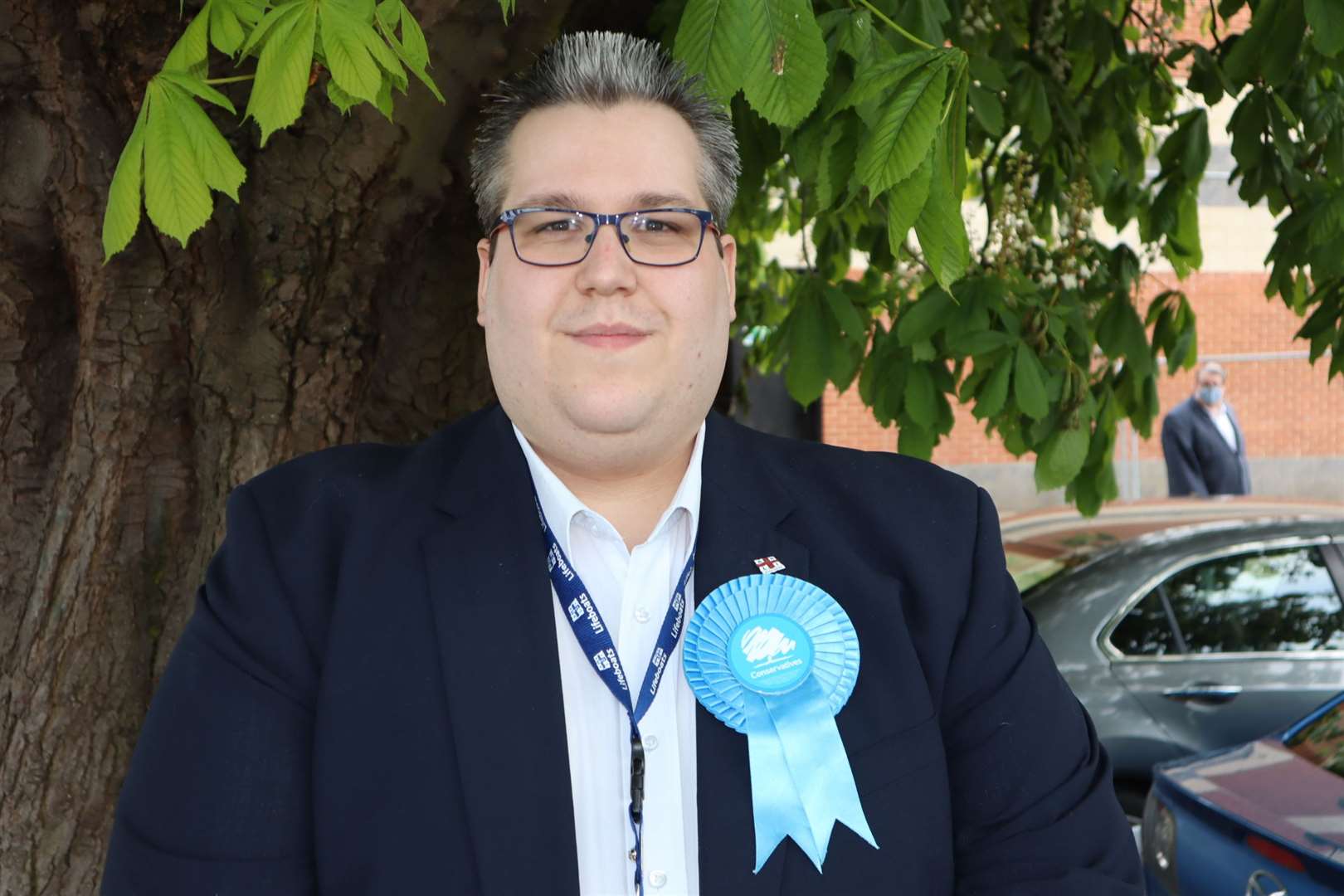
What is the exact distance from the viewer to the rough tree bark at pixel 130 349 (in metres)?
2.29

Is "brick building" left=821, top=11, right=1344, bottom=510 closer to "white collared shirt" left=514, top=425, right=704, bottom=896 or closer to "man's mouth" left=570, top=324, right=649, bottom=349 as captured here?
"white collared shirt" left=514, top=425, right=704, bottom=896

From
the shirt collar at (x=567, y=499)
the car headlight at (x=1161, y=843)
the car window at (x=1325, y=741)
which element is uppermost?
the shirt collar at (x=567, y=499)

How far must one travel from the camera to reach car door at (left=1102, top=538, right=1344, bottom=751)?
15.1 ft

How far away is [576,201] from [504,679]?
62 cm

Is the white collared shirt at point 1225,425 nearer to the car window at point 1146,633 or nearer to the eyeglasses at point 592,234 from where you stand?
the car window at point 1146,633

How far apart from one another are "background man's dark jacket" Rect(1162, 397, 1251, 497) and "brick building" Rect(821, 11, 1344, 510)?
150 inches

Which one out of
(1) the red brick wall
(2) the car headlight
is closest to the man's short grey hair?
(2) the car headlight

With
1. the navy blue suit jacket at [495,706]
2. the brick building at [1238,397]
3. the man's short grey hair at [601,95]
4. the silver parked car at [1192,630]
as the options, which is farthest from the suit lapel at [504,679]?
the brick building at [1238,397]

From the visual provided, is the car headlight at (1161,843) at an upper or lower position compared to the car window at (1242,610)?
lower

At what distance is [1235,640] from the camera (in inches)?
187

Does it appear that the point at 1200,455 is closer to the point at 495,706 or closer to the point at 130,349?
the point at 130,349

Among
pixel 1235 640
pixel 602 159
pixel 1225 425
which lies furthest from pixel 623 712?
pixel 1225 425

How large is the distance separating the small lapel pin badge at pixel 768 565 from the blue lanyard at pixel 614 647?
0.10 m

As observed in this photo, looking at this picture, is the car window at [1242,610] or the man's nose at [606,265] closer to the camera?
the man's nose at [606,265]
